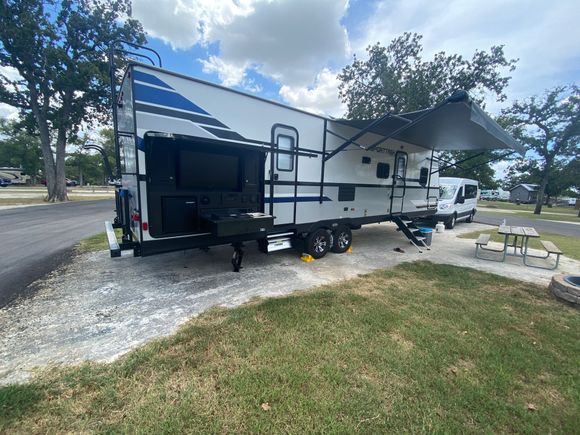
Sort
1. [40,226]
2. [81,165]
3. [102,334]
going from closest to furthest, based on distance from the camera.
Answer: [102,334], [40,226], [81,165]

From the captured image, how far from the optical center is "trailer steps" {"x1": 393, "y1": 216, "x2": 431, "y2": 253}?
7887mm

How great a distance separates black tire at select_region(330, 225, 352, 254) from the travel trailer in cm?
4

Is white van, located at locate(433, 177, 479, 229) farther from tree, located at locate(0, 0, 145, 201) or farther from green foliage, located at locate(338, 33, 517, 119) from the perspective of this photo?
tree, located at locate(0, 0, 145, 201)

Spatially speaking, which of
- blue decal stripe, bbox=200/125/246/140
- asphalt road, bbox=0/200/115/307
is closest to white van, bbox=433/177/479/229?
blue decal stripe, bbox=200/125/246/140

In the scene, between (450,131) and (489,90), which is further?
(489,90)

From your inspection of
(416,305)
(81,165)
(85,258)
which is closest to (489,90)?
(416,305)

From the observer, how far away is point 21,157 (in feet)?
141

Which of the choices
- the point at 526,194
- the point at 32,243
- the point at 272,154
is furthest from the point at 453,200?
the point at 526,194

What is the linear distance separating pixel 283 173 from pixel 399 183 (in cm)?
470

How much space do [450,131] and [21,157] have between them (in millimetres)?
60341

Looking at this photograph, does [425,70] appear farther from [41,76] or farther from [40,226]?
[41,76]

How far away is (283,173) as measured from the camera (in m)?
5.34

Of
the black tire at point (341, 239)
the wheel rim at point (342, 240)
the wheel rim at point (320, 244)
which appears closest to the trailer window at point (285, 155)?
the wheel rim at point (320, 244)

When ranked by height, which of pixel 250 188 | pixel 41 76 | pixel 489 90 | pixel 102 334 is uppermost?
pixel 489 90
